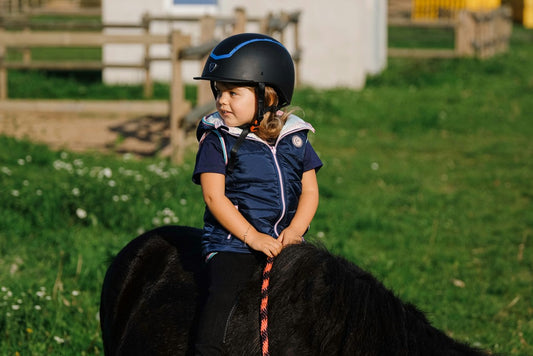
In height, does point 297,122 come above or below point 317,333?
above

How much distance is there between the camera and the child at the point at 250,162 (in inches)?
111

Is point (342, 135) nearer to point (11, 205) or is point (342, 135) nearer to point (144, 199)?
point (144, 199)

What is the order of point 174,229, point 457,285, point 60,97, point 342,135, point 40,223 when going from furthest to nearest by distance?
point 60,97, point 342,135, point 40,223, point 457,285, point 174,229

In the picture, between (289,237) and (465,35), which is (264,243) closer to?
(289,237)

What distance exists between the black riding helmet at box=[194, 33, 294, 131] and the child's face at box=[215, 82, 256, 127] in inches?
1.4

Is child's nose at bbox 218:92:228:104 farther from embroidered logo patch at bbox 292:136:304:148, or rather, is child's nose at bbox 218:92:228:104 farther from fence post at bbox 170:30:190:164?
fence post at bbox 170:30:190:164

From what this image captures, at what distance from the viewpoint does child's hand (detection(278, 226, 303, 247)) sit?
9.07ft

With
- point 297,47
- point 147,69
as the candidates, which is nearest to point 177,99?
point 147,69

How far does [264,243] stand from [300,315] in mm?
345

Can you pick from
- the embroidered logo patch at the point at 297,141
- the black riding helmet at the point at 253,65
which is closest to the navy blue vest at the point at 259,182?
the embroidered logo patch at the point at 297,141

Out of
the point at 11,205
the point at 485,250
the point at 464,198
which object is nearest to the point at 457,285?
the point at 485,250

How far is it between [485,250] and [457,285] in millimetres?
1020

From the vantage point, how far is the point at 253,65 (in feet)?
9.60

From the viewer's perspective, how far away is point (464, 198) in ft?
26.6
